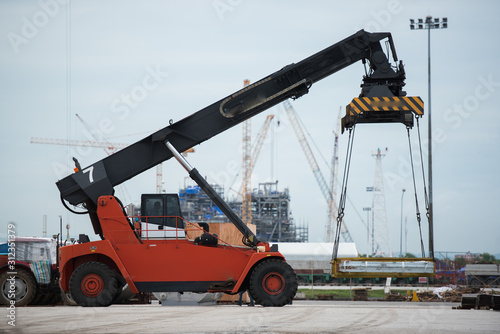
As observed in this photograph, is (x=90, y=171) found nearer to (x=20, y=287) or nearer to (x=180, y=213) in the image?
(x=180, y=213)

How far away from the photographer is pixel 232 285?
19.2 m

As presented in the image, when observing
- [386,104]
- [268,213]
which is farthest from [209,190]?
[268,213]

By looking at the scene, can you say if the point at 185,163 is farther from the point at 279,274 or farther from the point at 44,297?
the point at 44,297

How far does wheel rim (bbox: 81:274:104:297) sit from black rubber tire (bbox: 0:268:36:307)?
6.01m

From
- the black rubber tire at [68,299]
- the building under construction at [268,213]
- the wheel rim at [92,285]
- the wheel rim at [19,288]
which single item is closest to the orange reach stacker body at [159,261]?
the wheel rim at [92,285]

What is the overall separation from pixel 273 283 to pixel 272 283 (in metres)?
0.03

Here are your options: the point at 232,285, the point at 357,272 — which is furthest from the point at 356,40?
the point at 232,285

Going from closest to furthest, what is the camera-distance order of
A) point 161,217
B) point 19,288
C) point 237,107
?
point 161,217, point 237,107, point 19,288

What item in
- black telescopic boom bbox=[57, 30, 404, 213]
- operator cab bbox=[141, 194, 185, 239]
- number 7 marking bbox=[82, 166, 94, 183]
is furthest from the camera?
black telescopic boom bbox=[57, 30, 404, 213]

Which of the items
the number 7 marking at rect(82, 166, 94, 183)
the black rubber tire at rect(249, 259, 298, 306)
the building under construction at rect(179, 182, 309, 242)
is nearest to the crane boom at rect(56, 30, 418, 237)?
the number 7 marking at rect(82, 166, 94, 183)

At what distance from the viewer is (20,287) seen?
24.0 metres

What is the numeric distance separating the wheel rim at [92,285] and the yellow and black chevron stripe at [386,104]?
343 inches

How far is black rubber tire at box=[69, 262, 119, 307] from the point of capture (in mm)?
18828

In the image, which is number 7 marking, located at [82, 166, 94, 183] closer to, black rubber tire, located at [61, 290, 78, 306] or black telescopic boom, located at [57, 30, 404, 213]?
black telescopic boom, located at [57, 30, 404, 213]
